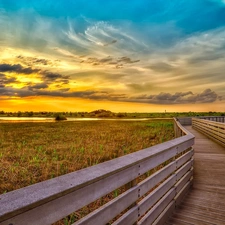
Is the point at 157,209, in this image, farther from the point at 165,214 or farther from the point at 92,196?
the point at 92,196

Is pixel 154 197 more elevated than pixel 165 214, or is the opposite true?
pixel 154 197

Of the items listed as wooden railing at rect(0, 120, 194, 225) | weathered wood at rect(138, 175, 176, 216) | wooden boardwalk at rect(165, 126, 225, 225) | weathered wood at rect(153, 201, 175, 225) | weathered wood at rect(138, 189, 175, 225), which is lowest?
wooden boardwalk at rect(165, 126, 225, 225)

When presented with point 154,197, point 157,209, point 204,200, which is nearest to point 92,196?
point 154,197

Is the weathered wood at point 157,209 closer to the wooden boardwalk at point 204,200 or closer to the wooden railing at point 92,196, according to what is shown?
the wooden railing at point 92,196

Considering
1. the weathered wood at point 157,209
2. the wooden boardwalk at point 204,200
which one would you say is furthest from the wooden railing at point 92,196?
the wooden boardwalk at point 204,200

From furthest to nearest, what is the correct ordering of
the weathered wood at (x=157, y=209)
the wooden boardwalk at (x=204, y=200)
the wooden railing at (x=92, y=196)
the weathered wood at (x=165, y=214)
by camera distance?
the wooden boardwalk at (x=204, y=200) < the weathered wood at (x=165, y=214) < the weathered wood at (x=157, y=209) < the wooden railing at (x=92, y=196)

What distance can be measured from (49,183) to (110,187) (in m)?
0.77

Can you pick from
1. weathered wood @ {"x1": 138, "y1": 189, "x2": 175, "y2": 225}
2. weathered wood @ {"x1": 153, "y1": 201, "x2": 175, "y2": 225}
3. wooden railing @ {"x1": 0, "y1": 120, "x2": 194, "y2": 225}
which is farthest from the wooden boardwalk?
wooden railing @ {"x1": 0, "y1": 120, "x2": 194, "y2": 225}

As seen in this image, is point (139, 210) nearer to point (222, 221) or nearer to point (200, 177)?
point (222, 221)

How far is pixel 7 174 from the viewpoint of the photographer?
855cm

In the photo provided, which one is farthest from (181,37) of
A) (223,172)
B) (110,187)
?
(110,187)

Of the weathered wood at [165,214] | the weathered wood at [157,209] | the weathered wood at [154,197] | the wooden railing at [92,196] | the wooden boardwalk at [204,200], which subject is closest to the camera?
the wooden railing at [92,196]

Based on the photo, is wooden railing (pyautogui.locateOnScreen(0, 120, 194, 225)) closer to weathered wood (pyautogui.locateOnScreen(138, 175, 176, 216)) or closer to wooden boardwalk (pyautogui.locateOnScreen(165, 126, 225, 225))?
weathered wood (pyautogui.locateOnScreen(138, 175, 176, 216))

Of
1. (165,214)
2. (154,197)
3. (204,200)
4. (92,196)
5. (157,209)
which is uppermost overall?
(92,196)
